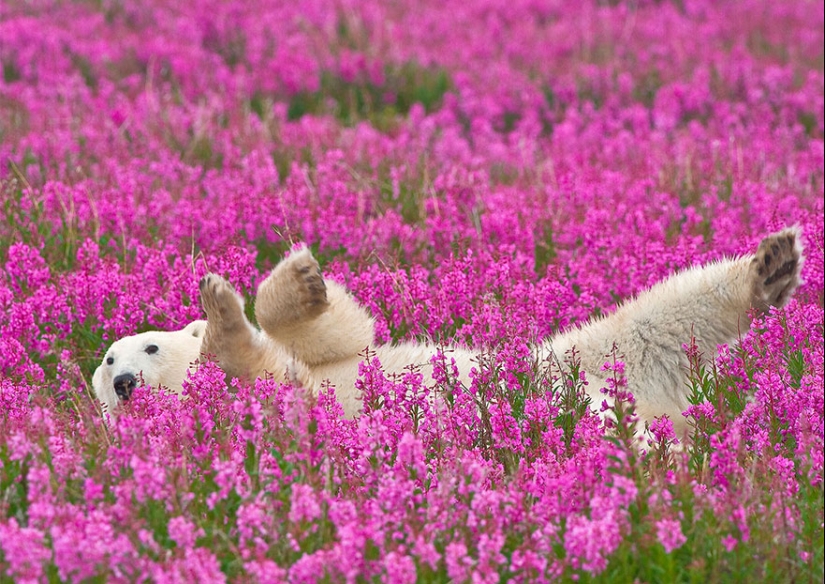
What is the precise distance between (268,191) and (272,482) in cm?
371

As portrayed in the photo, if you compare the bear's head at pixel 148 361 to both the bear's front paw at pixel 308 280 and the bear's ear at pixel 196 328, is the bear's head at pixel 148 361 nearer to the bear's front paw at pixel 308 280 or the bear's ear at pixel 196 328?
the bear's ear at pixel 196 328

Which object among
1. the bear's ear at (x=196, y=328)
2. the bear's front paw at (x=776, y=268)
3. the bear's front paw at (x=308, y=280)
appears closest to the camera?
the bear's front paw at (x=776, y=268)

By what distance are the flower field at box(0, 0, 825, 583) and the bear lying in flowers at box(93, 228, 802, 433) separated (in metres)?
0.24

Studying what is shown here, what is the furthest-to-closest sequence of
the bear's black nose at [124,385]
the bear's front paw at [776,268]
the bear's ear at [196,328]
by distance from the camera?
the bear's ear at [196,328], the bear's black nose at [124,385], the bear's front paw at [776,268]

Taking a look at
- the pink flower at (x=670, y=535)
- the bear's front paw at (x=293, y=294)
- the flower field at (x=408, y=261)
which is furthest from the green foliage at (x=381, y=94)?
the pink flower at (x=670, y=535)

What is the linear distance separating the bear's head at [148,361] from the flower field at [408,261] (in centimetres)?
20

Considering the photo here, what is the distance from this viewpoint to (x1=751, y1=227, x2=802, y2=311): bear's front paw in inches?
188

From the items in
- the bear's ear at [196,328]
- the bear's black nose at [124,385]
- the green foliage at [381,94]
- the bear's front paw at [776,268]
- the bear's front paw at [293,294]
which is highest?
the bear's front paw at [776,268]

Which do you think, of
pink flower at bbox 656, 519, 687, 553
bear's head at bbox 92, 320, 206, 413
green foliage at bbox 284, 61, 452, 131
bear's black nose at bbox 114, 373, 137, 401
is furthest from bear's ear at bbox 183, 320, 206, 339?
green foliage at bbox 284, 61, 452, 131

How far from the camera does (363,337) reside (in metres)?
5.24

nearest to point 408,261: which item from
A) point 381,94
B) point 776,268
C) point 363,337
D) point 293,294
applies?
point 363,337

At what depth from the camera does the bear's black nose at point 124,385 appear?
4.92 m

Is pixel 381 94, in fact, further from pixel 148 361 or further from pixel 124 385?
pixel 124 385

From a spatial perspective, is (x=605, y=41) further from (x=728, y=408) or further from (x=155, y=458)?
(x=155, y=458)
